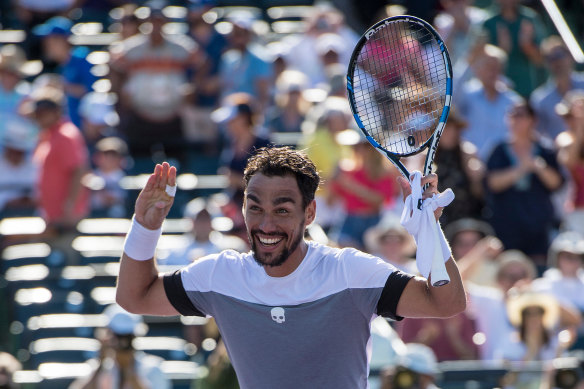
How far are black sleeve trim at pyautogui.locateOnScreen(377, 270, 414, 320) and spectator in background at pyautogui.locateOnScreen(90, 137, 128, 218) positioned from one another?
5.81 m

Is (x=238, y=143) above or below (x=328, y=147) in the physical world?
above

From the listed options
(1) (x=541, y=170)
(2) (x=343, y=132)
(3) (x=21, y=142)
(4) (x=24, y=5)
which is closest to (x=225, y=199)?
(2) (x=343, y=132)

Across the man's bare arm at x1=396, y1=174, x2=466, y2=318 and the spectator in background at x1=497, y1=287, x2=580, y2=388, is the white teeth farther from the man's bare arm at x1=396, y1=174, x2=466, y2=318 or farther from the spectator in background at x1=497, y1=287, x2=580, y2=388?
the spectator in background at x1=497, y1=287, x2=580, y2=388

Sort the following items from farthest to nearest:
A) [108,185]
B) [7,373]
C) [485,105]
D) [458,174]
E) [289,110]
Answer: [289,110], [485,105], [108,185], [458,174], [7,373]

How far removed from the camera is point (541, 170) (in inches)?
348

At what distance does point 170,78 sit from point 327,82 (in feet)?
4.93

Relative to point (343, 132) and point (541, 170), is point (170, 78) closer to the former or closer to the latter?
point (343, 132)

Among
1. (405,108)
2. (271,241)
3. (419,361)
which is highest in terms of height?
(405,108)

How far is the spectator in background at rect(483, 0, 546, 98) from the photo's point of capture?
1105cm

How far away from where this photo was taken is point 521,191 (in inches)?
349

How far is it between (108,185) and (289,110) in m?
1.71

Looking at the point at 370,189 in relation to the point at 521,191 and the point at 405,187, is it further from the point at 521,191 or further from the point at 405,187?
the point at 405,187

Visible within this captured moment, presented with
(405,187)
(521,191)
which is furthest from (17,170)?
(405,187)

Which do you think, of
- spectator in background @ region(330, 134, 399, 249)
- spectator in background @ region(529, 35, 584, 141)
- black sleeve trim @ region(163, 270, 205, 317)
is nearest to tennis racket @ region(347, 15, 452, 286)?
black sleeve trim @ region(163, 270, 205, 317)
